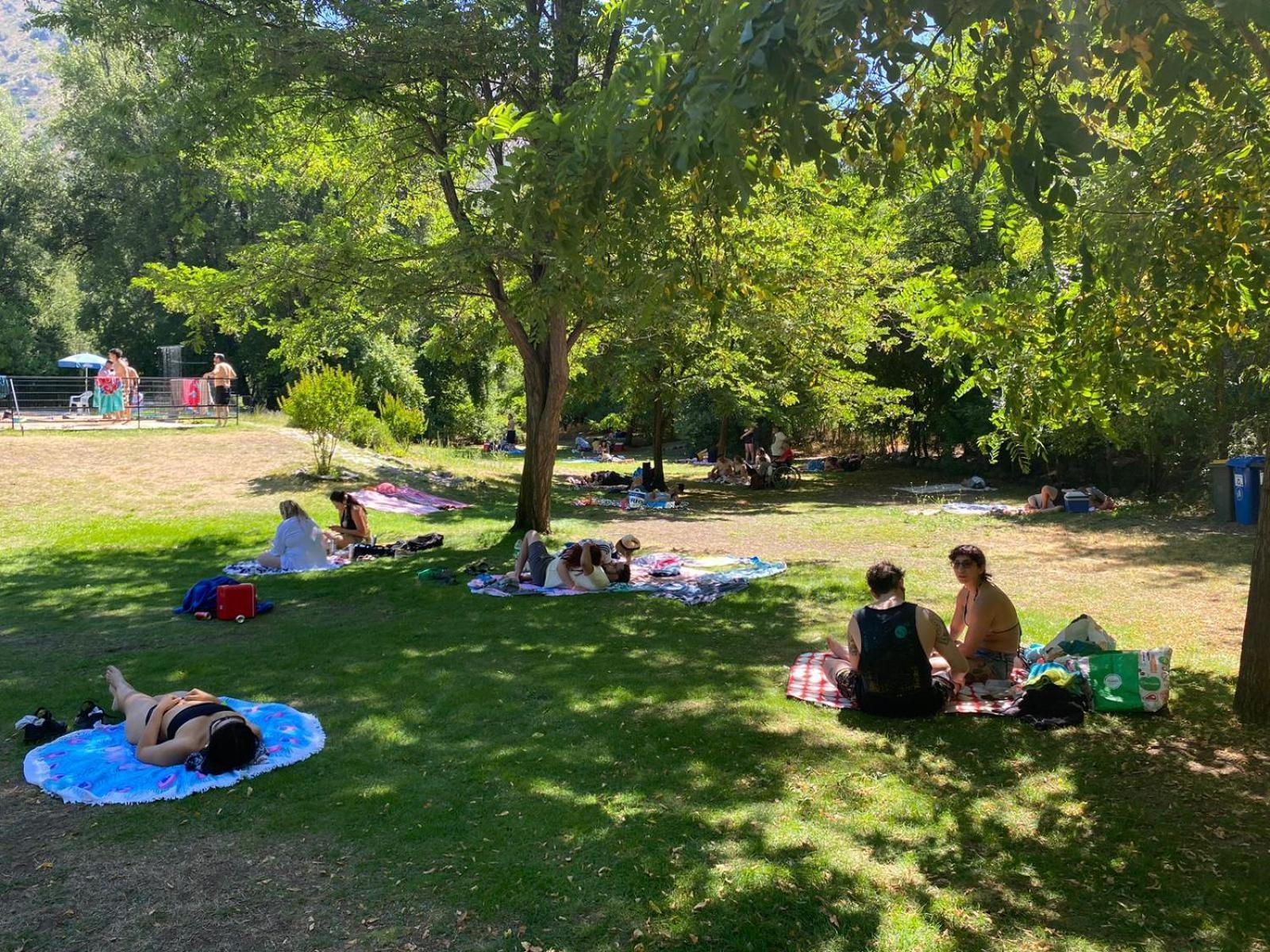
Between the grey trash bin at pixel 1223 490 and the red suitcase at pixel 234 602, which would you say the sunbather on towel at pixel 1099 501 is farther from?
the red suitcase at pixel 234 602

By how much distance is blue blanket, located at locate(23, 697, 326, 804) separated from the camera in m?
4.80

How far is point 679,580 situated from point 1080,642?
479cm

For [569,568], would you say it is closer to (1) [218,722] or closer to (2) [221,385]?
(1) [218,722]

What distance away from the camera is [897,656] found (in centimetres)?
569

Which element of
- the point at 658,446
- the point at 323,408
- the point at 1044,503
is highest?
the point at 323,408

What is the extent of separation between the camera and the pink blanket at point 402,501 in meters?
16.6

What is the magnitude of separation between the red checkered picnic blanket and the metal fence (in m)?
20.1

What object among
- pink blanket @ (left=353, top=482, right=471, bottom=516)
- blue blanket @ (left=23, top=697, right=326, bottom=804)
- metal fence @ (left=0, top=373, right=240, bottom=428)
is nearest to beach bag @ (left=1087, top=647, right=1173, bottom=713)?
blue blanket @ (left=23, top=697, right=326, bottom=804)

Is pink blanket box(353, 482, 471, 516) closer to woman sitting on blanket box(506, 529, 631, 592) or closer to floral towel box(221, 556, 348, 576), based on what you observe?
floral towel box(221, 556, 348, 576)

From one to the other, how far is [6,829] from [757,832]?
11.4 feet

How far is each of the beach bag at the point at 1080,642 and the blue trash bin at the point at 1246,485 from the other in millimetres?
8955

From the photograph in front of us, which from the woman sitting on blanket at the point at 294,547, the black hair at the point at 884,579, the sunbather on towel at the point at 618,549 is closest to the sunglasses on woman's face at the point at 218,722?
the black hair at the point at 884,579

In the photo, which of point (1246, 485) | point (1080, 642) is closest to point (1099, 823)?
point (1080, 642)

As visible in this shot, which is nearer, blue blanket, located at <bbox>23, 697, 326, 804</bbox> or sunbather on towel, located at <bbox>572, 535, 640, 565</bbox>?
blue blanket, located at <bbox>23, 697, 326, 804</bbox>
